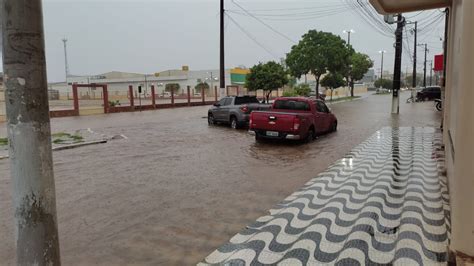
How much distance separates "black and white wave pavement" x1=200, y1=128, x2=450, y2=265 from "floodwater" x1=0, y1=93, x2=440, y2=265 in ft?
1.60

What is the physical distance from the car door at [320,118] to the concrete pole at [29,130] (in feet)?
41.4

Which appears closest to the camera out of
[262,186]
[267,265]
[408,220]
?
[267,265]

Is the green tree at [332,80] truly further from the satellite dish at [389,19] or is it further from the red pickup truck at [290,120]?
the red pickup truck at [290,120]

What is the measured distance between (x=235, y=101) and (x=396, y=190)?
1326 cm

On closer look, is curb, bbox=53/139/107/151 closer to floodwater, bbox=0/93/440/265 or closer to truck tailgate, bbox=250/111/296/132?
floodwater, bbox=0/93/440/265

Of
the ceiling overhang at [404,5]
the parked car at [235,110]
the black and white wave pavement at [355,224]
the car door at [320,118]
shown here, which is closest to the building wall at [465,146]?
the black and white wave pavement at [355,224]

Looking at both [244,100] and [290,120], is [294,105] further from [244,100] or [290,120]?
[244,100]

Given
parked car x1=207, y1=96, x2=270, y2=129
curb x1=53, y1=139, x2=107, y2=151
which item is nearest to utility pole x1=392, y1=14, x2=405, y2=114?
parked car x1=207, y1=96, x2=270, y2=129

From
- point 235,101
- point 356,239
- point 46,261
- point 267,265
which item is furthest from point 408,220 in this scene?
point 235,101

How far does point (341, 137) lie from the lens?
1564cm

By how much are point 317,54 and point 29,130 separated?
36.7 meters

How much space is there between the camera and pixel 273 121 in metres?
13.5

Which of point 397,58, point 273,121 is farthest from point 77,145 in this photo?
point 397,58

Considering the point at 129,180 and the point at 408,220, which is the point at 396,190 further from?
the point at 129,180
